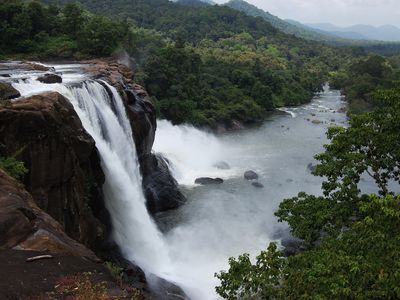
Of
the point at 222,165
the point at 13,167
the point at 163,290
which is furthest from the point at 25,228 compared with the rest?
the point at 222,165

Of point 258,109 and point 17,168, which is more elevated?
point 17,168

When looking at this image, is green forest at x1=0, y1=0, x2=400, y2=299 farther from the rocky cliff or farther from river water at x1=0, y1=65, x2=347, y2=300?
the rocky cliff

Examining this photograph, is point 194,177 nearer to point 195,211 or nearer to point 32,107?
point 195,211

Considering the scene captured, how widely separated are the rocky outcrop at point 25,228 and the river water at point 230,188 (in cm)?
846

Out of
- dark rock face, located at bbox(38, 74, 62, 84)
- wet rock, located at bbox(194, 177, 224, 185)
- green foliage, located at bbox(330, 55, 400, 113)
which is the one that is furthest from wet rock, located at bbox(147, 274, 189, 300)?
green foliage, located at bbox(330, 55, 400, 113)

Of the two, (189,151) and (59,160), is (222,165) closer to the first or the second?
(189,151)

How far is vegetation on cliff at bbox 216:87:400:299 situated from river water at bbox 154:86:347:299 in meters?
7.43

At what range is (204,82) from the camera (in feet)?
231

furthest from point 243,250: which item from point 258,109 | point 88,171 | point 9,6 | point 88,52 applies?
point 258,109

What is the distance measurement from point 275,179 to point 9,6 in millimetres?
27834

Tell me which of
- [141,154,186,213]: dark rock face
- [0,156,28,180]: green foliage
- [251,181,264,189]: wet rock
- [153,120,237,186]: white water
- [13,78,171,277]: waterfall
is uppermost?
[0,156,28,180]: green foliage

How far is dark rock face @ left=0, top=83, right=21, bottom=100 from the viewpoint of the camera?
18.6 metres

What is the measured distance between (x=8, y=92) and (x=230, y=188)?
809 inches

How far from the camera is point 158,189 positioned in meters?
30.6
